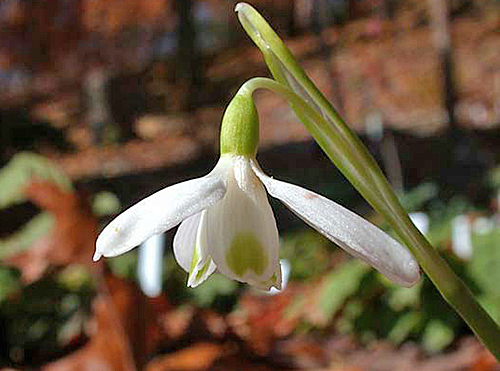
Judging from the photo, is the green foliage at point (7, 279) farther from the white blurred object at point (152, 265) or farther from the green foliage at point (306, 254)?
the green foliage at point (306, 254)

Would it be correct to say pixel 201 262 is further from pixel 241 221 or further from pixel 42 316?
pixel 42 316

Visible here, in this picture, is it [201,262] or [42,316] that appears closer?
[201,262]

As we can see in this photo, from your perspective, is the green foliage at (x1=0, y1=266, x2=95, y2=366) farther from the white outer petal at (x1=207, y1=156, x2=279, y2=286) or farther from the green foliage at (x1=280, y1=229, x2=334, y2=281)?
the white outer petal at (x1=207, y1=156, x2=279, y2=286)

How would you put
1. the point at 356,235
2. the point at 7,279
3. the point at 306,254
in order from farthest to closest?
the point at 306,254, the point at 7,279, the point at 356,235

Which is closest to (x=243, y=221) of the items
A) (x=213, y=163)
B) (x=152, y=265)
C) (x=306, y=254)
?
(x=152, y=265)

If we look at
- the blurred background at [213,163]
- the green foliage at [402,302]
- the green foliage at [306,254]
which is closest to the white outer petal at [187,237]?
the blurred background at [213,163]

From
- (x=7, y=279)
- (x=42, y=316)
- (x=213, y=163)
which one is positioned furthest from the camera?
(x=213, y=163)

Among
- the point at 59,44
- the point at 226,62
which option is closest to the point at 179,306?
the point at 59,44
